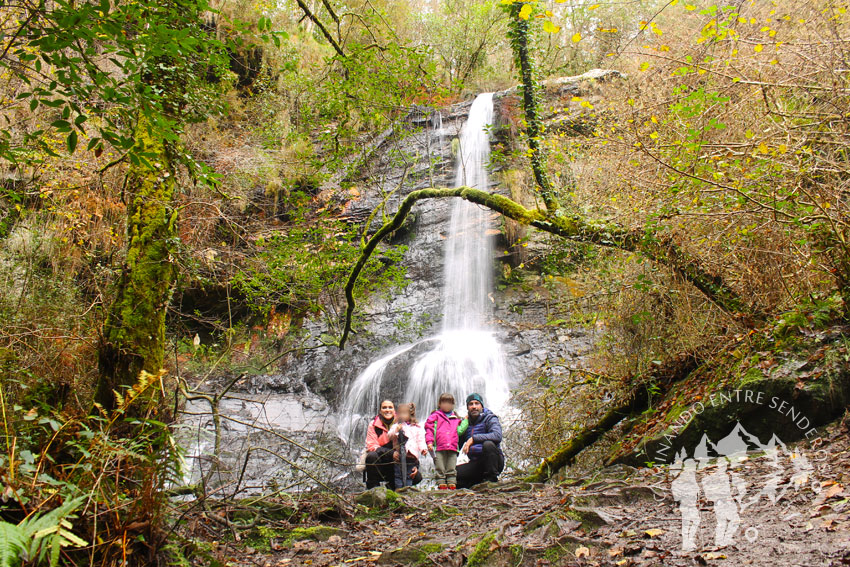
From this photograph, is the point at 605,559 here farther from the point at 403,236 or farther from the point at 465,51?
the point at 465,51

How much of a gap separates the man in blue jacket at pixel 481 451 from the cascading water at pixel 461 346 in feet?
11.6

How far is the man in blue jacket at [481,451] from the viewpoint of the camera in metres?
6.03

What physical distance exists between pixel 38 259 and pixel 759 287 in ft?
34.5

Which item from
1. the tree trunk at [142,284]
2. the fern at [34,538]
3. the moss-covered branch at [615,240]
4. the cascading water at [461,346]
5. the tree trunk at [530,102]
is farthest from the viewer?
the cascading water at [461,346]

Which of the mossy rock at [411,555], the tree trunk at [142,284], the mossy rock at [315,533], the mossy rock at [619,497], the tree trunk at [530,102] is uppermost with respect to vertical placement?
the tree trunk at [530,102]

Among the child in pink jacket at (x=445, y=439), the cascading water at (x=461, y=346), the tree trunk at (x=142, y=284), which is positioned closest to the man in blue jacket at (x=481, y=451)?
the child in pink jacket at (x=445, y=439)

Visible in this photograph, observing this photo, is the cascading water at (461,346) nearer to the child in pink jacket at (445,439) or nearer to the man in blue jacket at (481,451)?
the child in pink jacket at (445,439)

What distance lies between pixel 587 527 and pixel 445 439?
142 inches

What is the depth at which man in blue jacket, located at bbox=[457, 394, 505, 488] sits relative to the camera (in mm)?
6031

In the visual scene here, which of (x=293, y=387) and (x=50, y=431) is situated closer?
(x=50, y=431)

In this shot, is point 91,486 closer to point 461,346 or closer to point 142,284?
point 142,284

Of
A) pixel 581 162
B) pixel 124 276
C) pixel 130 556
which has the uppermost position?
pixel 581 162

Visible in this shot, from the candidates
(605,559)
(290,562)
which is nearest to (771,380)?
(605,559)

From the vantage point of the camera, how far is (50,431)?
107 inches
